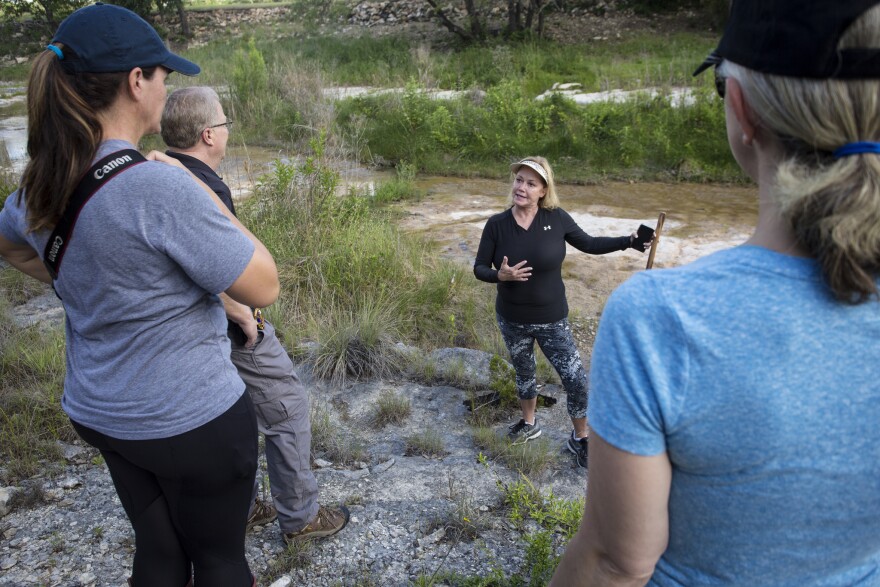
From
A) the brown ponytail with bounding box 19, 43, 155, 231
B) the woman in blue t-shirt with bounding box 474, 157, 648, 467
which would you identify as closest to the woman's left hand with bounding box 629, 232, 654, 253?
the woman in blue t-shirt with bounding box 474, 157, 648, 467

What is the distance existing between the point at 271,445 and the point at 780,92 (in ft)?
7.99

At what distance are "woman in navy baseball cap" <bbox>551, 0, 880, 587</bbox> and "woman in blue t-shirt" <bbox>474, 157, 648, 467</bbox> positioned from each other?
2.77 metres

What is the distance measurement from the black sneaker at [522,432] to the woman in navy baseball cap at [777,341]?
317 cm

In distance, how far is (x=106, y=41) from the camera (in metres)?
1.72

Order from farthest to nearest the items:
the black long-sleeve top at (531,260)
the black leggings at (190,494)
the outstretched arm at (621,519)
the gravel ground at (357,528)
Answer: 1. the black long-sleeve top at (531,260)
2. the gravel ground at (357,528)
3. the black leggings at (190,494)
4. the outstretched arm at (621,519)

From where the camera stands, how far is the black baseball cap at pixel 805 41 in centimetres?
89

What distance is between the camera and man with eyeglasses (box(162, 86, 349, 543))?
2752 mm

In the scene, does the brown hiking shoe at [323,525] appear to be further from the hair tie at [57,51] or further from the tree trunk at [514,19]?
the tree trunk at [514,19]

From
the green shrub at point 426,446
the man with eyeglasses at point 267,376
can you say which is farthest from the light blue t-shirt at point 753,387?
the green shrub at point 426,446

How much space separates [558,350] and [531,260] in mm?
540

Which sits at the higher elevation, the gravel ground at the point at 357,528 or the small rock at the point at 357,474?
the gravel ground at the point at 357,528

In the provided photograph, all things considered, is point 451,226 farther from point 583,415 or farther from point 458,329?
point 583,415

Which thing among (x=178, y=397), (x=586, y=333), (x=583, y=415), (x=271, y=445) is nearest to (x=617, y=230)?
(x=586, y=333)

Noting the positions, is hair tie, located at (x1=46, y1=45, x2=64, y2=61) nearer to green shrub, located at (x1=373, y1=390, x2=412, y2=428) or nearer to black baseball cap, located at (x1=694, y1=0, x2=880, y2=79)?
black baseball cap, located at (x1=694, y1=0, x2=880, y2=79)
